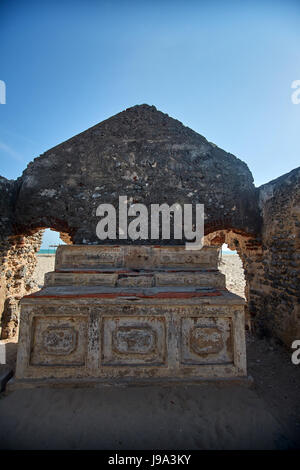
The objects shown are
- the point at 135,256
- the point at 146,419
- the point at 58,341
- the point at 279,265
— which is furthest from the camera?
the point at 279,265

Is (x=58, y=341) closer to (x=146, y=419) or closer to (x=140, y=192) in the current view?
(x=146, y=419)

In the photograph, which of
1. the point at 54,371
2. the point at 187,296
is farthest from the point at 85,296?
the point at 187,296

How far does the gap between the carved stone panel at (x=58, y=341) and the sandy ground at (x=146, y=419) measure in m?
0.27

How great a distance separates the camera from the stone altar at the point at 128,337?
2.37 metres

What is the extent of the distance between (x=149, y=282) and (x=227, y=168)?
3597 mm

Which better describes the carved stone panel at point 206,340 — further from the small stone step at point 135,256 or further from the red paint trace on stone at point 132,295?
the small stone step at point 135,256

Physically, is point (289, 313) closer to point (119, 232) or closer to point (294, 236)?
point (294, 236)

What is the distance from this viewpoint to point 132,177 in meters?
5.04

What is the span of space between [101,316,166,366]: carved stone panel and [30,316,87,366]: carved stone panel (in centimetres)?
26

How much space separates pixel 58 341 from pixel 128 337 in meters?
0.77

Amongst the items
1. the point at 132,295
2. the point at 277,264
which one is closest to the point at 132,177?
the point at 132,295

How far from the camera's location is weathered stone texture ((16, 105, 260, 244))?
15.6 ft

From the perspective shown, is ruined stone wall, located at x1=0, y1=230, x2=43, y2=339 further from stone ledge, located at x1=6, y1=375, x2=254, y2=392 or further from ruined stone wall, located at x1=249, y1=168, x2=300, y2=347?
ruined stone wall, located at x1=249, y1=168, x2=300, y2=347

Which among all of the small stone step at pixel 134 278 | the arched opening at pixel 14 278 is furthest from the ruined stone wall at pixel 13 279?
the small stone step at pixel 134 278
